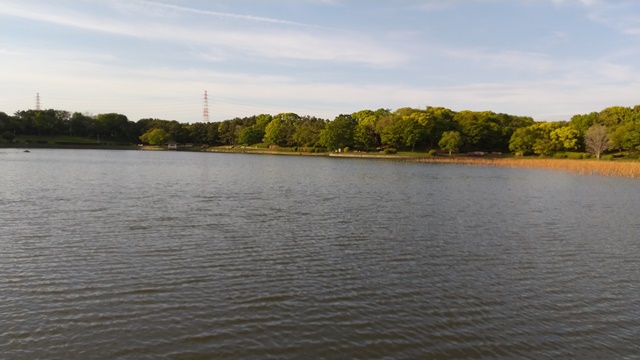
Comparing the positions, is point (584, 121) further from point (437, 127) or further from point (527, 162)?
point (527, 162)

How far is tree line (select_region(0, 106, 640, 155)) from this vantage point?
374 ft

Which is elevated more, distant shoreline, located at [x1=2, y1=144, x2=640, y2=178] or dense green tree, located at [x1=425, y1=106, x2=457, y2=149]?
dense green tree, located at [x1=425, y1=106, x2=457, y2=149]

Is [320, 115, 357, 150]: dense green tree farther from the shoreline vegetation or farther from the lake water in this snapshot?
the lake water

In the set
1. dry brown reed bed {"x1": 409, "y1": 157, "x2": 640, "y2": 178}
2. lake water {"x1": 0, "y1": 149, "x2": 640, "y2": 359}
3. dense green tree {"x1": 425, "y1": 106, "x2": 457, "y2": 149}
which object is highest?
dense green tree {"x1": 425, "y1": 106, "x2": 457, "y2": 149}

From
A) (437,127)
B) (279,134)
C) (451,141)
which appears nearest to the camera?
(451,141)

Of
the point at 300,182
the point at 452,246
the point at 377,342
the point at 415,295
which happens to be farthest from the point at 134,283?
the point at 300,182

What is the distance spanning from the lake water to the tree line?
9272 centimetres

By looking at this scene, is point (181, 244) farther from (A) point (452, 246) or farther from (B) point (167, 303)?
(A) point (452, 246)

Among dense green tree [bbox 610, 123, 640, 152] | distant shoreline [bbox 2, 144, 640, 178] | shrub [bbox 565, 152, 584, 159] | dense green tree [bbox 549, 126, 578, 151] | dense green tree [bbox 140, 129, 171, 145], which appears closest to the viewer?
distant shoreline [bbox 2, 144, 640, 178]

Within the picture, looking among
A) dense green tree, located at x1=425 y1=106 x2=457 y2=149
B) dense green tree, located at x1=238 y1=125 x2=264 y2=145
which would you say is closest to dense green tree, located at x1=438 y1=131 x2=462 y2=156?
dense green tree, located at x1=425 y1=106 x2=457 y2=149

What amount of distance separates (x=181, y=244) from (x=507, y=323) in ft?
43.0

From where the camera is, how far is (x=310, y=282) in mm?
14547

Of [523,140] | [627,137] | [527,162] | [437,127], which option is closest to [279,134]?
[437,127]

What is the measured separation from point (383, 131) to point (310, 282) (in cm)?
11299
